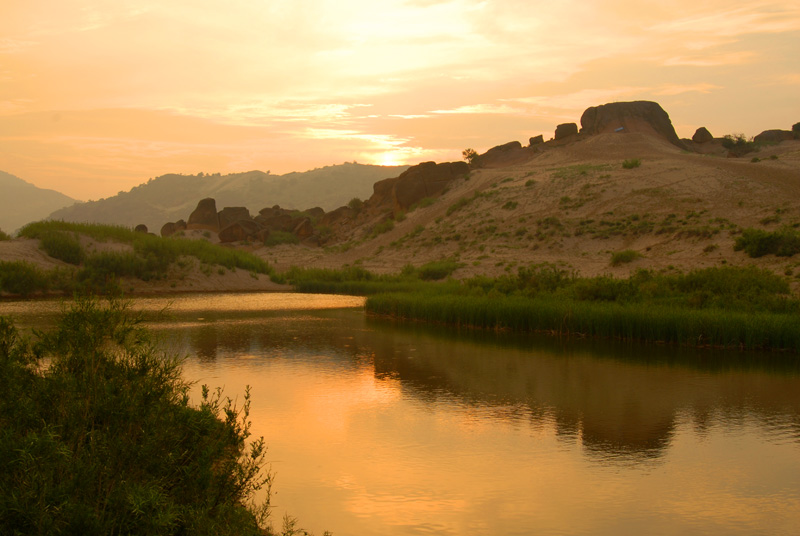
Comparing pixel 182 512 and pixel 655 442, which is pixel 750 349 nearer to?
pixel 655 442

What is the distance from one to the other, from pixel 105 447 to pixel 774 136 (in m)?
82.4

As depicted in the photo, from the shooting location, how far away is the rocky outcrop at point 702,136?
7294cm

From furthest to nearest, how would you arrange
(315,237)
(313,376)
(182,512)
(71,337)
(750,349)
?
(315,237) → (750,349) → (313,376) → (71,337) → (182,512)

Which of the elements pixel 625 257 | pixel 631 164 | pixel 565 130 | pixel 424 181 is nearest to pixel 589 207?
pixel 631 164

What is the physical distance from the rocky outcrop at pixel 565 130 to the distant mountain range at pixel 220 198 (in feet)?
332

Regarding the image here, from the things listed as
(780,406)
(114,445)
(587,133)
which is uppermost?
(587,133)

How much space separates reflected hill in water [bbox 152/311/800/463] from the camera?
1110cm

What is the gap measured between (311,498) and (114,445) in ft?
9.46

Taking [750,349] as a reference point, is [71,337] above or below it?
above

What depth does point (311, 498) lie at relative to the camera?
778 cm

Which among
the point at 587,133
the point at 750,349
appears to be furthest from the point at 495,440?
the point at 587,133

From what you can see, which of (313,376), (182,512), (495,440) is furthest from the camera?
(313,376)

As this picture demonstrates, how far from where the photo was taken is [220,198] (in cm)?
17938

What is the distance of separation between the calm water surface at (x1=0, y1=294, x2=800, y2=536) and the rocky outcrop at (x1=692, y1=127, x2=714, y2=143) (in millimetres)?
61355
